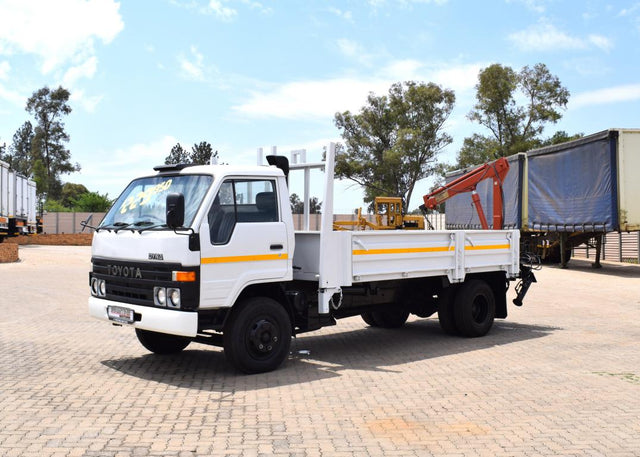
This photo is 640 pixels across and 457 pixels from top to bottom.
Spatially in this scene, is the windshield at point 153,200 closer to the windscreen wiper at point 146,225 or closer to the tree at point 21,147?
the windscreen wiper at point 146,225

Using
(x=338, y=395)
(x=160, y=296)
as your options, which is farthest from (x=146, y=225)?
(x=338, y=395)

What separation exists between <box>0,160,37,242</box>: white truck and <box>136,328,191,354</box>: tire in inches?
920

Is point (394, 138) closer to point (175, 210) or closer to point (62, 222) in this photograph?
point (62, 222)

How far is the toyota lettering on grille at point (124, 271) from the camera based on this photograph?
716 cm

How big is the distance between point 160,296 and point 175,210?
3.34 feet

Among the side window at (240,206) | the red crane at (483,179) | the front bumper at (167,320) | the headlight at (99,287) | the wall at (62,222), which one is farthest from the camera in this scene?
the wall at (62,222)

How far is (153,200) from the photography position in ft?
24.7

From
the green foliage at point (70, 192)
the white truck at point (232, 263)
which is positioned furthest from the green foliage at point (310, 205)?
→ the green foliage at point (70, 192)

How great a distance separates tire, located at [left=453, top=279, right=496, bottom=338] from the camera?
9.94m

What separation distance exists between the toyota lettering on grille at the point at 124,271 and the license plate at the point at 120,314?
1.24 ft

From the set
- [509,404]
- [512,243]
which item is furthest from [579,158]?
[509,404]

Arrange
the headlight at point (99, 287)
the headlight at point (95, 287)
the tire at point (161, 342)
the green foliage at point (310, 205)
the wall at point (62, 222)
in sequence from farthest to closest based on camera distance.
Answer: the wall at point (62, 222), the green foliage at point (310, 205), the tire at point (161, 342), the headlight at point (95, 287), the headlight at point (99, 287)

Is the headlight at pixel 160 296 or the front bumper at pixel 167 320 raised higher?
the headlight at pixel 160 296

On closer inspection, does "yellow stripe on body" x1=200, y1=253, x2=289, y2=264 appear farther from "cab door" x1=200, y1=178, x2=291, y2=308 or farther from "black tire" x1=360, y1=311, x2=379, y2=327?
"black tire" x1=360, y1=311, x2=379, y2=327
